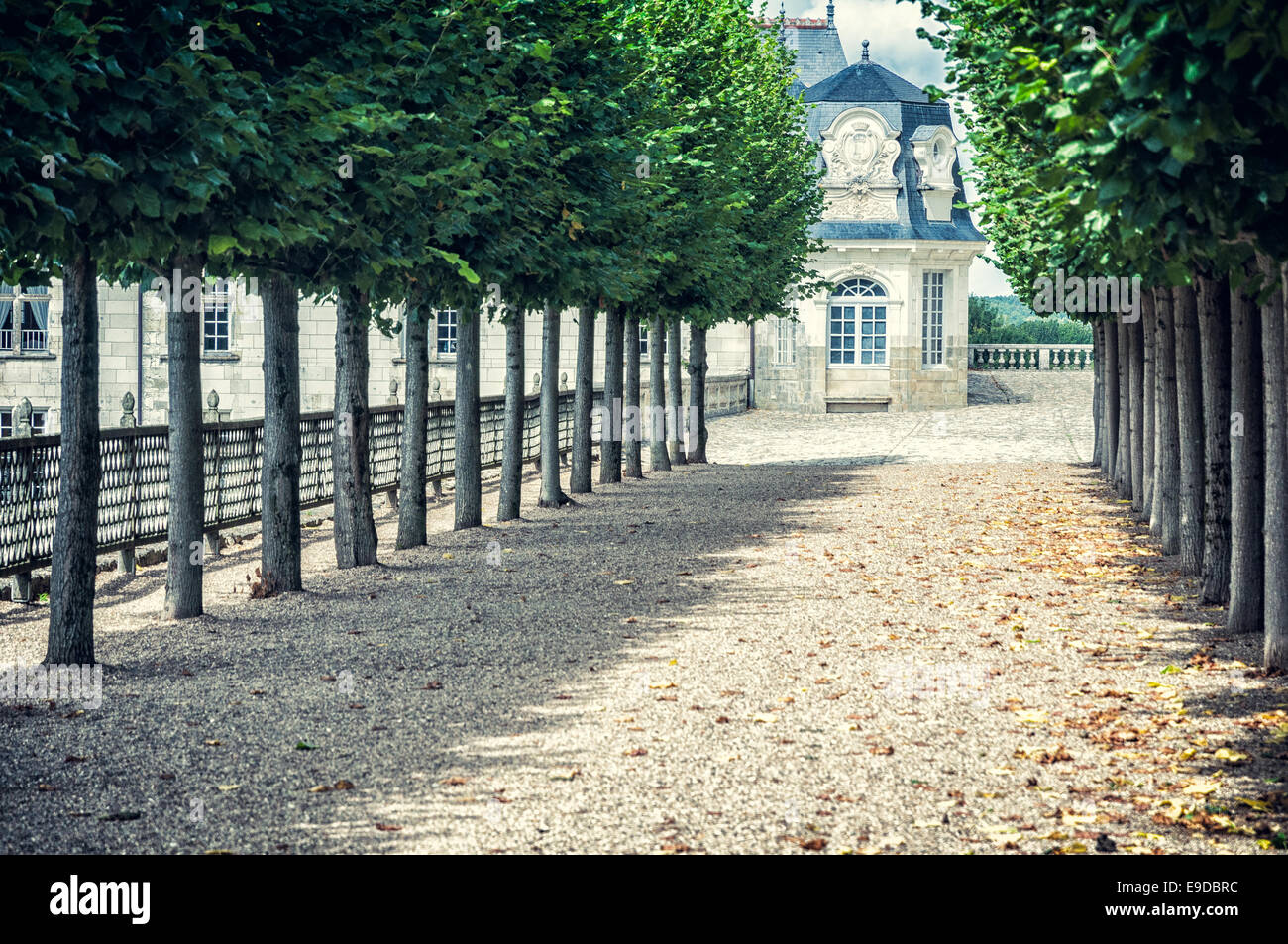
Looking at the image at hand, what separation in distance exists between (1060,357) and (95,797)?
2074 inches

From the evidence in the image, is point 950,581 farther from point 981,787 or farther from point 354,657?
point 981,787

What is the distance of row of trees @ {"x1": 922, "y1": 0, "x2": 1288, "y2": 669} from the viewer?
6.13 m

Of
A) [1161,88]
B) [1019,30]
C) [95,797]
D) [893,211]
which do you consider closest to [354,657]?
[95,797]

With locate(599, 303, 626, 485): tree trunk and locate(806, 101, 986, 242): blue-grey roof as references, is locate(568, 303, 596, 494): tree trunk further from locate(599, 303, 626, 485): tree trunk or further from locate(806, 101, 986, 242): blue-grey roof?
locate(806, 101, 986, 242): blue-grey roof

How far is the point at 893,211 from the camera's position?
50219 mm

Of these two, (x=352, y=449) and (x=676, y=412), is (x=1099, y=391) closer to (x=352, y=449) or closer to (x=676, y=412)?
(x=676, y=412)

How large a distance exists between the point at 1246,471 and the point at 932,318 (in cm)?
3934

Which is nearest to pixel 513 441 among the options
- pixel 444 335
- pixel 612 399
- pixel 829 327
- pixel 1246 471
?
pixel 612 399

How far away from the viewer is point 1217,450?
12.3m

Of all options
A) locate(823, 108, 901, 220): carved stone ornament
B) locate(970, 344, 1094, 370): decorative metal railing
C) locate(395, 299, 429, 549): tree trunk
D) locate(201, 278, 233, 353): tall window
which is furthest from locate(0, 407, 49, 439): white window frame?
locate(970, 344, 1094, 370): decorative metal railing

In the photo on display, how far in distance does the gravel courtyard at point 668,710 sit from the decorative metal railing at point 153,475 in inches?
31.2

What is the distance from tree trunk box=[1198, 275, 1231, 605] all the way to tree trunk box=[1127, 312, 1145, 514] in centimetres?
694

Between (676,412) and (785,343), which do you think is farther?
(785,343)

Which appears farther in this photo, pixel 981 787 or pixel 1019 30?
pixel 1019 30
